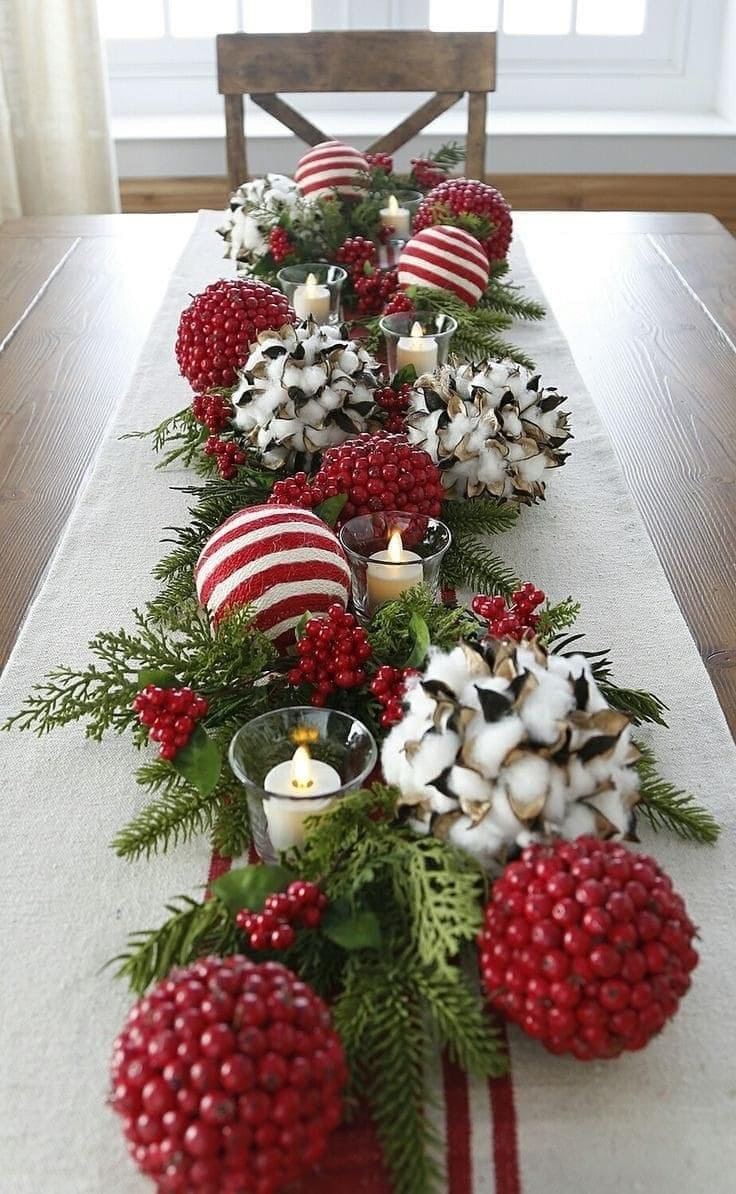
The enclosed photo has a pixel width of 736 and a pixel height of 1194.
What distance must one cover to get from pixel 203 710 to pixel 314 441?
353 mm

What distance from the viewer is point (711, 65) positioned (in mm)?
2977

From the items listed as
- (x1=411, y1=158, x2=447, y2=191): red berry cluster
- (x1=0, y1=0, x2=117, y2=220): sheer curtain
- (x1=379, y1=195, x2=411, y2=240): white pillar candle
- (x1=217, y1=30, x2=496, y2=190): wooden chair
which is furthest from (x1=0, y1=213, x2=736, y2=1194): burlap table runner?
(x1=0, y1=0, x2=117, y2=220): sheer curtain

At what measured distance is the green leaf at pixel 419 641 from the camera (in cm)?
69

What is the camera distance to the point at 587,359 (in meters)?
1.37

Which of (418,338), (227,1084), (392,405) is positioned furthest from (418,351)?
(227,1084)

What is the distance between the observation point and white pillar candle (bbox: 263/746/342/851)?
59cm

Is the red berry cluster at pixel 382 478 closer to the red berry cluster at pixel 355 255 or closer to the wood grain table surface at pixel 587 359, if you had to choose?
the wood grain table surface at pixel 587 359

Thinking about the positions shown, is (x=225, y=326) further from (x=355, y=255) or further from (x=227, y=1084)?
(x=227, y=1084)

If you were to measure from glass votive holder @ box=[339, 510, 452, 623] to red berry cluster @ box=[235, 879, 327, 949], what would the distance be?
27cm

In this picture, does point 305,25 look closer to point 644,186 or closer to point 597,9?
point 597,9

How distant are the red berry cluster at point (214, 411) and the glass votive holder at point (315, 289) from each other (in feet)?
0.90

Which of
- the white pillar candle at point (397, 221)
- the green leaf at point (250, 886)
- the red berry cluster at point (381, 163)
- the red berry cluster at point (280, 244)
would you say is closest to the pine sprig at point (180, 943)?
the green leaf at point (250, 886)

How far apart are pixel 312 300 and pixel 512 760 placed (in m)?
0.86

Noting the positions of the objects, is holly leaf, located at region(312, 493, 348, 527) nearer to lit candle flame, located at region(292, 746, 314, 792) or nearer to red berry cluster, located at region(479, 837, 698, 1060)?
lit candle flame, located at region(292, 746, 314, 792)
